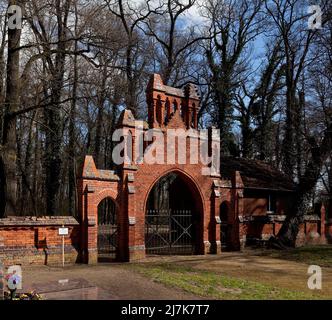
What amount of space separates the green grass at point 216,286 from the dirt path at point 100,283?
47cm

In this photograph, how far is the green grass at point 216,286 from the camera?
10.6 meters

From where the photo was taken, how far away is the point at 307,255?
2025cm

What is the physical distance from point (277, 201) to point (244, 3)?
17.1m

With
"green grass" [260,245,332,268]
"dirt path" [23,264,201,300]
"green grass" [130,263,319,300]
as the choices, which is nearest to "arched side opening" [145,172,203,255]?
"green grass" [260,245,332,268]

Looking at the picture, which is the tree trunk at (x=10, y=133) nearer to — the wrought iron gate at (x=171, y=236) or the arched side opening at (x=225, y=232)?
the wrought iron gate at (x=171, y=236)

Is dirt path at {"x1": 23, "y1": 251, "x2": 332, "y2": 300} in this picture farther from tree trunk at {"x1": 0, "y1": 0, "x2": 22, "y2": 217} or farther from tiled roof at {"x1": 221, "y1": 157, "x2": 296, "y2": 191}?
tiled roof at {"x1": 221, "y1": 157, "x2": 296, "y2": 191}

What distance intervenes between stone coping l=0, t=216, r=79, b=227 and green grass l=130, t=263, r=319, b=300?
3.17 meters

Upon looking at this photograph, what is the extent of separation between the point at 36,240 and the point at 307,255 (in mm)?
12173

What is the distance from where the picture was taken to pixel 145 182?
18266mm

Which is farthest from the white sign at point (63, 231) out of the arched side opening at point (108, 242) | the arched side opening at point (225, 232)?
the arched side opening at point (225, 232)

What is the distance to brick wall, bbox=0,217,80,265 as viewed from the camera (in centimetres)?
1480

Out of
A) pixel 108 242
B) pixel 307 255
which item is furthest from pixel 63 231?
pixel 307 255
